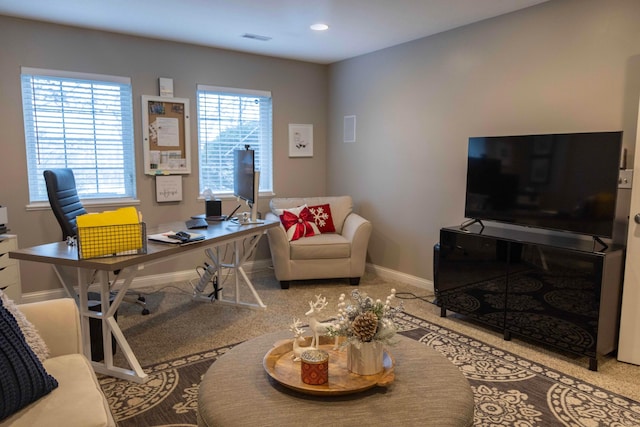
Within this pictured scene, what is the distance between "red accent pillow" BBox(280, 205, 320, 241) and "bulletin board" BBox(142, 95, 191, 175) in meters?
1.07

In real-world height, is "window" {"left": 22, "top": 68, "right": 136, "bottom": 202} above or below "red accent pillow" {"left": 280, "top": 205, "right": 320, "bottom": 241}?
above

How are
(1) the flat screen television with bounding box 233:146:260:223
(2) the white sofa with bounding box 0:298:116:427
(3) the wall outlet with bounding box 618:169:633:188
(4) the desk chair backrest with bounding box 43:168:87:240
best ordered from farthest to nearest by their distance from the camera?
(1) the flat screen television with bounding box 233:146:260:223 < (4) the desk chair backrest with bounding box 43:168:87:240 < (3) the wall outlet with bounding box 618:169:633:188 < (2) the white sofa with bounding box 0:298:116:427

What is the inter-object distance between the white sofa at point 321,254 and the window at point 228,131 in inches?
29.3

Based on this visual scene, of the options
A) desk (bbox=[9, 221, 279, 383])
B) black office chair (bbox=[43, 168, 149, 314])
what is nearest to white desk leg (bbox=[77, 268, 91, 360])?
desk (bbox=[9, 221, 279, 383])

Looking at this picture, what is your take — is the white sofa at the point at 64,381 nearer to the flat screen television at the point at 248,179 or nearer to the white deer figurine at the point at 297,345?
the white deer figurine at the point at 297,345

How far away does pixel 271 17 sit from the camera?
11.7 feet

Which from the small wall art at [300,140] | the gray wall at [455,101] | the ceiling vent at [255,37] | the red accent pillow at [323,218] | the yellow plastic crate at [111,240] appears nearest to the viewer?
the yellow plastic crate at [111,240]

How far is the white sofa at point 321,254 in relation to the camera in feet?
14.0

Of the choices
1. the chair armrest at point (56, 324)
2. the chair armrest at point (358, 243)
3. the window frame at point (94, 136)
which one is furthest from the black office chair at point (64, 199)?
the chair armrest at point (358, 243)

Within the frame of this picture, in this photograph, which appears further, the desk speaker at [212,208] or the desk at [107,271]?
the desk speaker at [212,208]

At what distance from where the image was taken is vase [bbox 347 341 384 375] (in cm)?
169

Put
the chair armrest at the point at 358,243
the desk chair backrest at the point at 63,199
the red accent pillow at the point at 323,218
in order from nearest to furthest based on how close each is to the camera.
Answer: the desk chair backrest at the point at 63,199 → the chair armrest at the point at 358,243 → the red accent pillow at the point at 323,218

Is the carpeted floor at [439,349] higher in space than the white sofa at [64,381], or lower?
A: lower

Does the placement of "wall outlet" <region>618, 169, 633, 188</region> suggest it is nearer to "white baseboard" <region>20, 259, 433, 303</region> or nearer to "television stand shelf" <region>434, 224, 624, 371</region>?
"television stand shelf" <region>434, 224, 624, 371</region>
